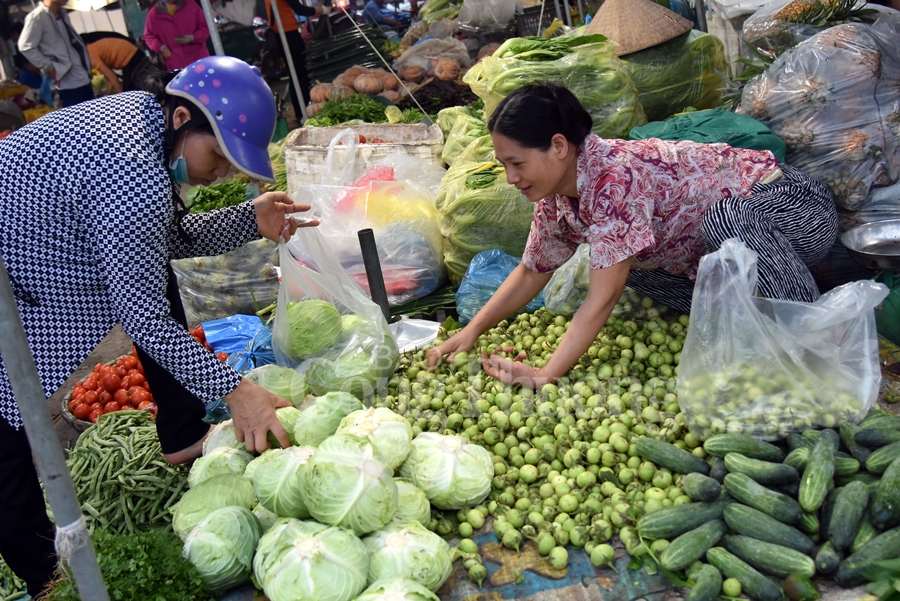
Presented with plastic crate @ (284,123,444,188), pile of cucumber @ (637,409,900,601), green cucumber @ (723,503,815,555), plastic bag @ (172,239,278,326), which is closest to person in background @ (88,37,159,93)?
plastic crate @ (284,123,444,188)

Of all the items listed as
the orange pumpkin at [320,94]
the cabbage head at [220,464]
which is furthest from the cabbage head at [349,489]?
the orange pumpkin at [320,94]

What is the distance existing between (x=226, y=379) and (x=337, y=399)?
1.43 feet

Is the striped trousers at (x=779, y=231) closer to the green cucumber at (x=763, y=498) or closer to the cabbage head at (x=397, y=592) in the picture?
the green cucumber at (x=763, y=498)

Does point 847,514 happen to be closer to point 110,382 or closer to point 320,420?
point 320,420

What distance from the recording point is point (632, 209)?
8.17ft

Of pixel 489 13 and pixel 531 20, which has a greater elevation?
pixel 489 13

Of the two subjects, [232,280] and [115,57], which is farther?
[115,57]

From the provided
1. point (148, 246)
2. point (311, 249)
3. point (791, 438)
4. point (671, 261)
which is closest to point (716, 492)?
point (791, 438)

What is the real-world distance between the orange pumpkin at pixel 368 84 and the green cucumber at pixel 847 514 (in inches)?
265

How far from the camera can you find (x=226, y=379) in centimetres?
213

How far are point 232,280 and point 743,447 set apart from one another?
10.2ft

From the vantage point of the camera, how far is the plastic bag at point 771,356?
7.07 ft

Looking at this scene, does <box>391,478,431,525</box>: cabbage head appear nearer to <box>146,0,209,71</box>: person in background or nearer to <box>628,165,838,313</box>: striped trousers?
<box>628,165,838,313</box>: striped trousers

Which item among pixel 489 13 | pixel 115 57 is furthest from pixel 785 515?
pixel 115 57
